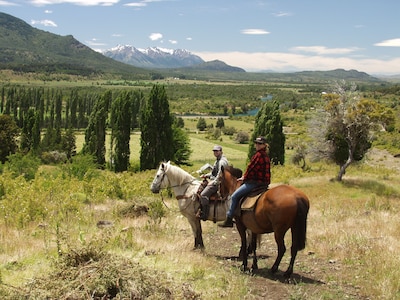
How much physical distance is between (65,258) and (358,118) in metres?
18.0

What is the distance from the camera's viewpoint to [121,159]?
5275 centimetres

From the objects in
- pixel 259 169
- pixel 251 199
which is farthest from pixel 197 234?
pixel 259 169

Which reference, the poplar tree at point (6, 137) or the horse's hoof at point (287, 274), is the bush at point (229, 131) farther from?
the horse's hoof at point (287, 274)

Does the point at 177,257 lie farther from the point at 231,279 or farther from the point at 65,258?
the point at 65,258

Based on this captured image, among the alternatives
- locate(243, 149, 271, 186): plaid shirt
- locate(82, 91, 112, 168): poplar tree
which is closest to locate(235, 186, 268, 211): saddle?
locate(243, 149, 271, 186): plaid shirt

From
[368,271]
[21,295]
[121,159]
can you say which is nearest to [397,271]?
[368,271]

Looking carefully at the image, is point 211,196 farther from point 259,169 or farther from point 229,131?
point 229,131

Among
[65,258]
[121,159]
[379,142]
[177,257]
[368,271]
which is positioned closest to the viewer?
[65,258]

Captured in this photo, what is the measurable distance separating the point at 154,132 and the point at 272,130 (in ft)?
46.4

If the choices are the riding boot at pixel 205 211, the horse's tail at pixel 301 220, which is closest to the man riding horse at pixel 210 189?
the riding boot at pixel 205 211

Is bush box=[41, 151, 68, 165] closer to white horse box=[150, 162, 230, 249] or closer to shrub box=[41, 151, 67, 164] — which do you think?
shrub box=[41, 151, 67, 164]

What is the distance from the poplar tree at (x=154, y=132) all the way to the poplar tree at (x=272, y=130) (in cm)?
1135

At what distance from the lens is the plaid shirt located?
28.3 feet

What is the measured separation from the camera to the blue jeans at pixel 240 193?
8.70 metres
